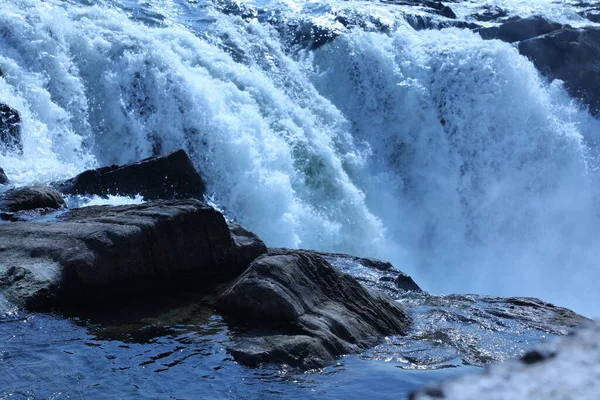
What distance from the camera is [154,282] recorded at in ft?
22.5

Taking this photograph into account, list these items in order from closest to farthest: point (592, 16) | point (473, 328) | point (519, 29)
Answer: point (473, 328) → point (519, 29) → point (592, 16)

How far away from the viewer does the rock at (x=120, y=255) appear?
6.12 meters

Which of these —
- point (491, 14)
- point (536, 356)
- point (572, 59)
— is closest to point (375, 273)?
point (536, 356)

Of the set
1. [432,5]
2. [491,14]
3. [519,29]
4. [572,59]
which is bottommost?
[572,59]

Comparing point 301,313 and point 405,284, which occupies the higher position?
point 405,284

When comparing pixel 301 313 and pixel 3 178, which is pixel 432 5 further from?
pixel 301 313

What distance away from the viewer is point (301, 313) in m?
6.22

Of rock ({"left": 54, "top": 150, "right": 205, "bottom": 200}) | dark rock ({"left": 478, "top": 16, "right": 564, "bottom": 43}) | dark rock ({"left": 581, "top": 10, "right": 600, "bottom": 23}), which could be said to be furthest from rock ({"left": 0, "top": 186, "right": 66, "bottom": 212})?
dark rock ({"left": 581, "top": 10, "right": 600, "bottom": 23})

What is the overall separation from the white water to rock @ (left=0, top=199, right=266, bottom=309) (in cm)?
567

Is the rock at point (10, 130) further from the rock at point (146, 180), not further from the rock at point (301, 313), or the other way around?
the rock at point (301, 313)

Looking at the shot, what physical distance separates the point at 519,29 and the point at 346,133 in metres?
8.29

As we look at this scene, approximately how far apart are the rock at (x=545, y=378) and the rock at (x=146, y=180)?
1123 cm

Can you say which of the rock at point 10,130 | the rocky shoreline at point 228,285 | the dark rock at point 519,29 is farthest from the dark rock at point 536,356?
the dark rock at point 519,29

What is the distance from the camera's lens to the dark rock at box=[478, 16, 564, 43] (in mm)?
23672
